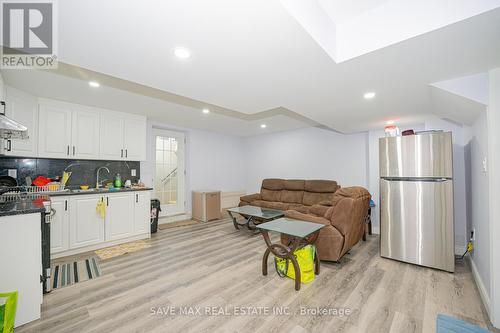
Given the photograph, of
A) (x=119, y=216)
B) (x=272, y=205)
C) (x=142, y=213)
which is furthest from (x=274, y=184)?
(x=119, y=216)

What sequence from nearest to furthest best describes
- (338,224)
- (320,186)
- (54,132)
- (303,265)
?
1. (303,265)
2. (338,224)
3. (54,132)
4. (320,186)

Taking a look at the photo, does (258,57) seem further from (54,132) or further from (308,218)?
(54,132)

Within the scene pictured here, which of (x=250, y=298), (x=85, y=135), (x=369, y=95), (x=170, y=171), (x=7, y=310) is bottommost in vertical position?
(x=250, y=298)

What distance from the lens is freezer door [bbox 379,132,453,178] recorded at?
2.64 metres

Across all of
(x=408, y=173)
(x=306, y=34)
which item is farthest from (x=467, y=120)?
(x=306, y=34)

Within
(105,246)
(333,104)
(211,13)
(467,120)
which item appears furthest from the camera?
(105,246)

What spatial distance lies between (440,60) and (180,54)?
7.07 ft

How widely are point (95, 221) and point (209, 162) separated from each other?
3.21 m

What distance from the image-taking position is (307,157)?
5539mm

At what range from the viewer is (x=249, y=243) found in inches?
146

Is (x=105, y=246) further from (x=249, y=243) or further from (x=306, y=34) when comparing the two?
(x=306, y=34)

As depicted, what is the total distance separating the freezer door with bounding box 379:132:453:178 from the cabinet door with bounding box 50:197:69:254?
488cm

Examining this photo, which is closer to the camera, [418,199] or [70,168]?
[418,199]

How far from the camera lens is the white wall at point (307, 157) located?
4703mm
